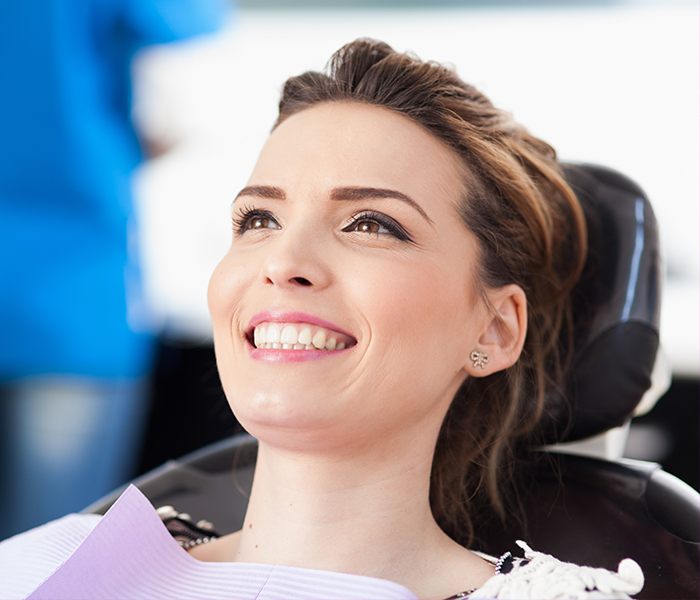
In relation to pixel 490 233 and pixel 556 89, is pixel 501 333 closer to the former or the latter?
pixel 490 233

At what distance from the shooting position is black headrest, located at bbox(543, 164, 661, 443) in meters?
1.46

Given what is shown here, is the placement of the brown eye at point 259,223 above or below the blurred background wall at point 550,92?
above

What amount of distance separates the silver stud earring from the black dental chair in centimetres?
15

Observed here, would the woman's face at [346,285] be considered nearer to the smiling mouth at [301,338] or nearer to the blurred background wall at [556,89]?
the smiling mouth at [301,338]

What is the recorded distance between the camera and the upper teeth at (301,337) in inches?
47.3

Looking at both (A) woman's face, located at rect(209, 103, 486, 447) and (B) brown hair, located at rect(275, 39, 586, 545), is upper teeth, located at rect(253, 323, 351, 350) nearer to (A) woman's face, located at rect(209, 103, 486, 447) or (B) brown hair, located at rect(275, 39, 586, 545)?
(A) woman's face, located at rect(209, 103, 486, 447)

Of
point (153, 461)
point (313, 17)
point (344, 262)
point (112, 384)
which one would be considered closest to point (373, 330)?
point (344, 262)

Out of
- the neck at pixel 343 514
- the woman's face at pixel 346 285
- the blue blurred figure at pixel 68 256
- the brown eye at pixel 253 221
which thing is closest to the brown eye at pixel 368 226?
the woman's face at pixel 346 285

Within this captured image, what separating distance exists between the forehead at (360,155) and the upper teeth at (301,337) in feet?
0.57

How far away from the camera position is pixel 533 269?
148cm

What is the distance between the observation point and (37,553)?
1.35 metres

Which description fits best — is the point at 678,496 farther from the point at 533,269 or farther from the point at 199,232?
the point at 199,232

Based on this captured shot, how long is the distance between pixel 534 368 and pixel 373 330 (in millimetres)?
357

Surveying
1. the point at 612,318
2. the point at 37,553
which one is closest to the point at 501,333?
the point at 612,318
